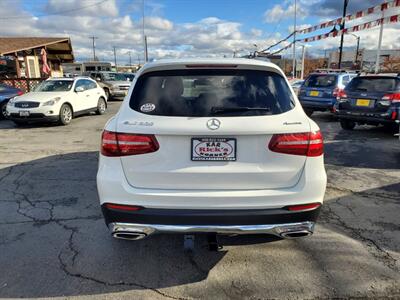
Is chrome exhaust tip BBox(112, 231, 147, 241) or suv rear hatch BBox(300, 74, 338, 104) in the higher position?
suv rear hatch BBox(300, 74, 338, 104)

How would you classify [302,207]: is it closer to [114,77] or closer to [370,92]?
[370,92]

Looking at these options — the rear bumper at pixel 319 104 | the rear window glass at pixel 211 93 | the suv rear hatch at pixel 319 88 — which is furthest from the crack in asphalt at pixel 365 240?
the suv rear hatch at pixel 319 88

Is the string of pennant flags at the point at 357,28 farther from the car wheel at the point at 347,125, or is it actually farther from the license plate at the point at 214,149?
the license plate at the point at 214,149

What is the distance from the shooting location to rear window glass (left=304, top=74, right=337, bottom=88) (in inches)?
517

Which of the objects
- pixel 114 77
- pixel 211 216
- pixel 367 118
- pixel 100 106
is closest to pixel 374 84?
pixel 367 118

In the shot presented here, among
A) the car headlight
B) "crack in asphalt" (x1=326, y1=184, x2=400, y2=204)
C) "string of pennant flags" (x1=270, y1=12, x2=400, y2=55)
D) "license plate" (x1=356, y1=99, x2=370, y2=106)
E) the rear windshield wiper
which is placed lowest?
"crack in asphalt" (x1=326, y1=184, x2=400, y2=204)

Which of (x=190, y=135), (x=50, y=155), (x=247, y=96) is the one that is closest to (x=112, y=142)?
(x=190, y=135)

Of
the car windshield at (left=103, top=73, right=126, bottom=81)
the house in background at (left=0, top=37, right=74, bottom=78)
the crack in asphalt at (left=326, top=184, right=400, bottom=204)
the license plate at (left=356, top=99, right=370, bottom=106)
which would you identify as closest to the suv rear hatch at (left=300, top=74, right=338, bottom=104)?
the license plate at (left=356, top=99, right=370, bottom=106)

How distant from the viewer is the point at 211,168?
279 cm

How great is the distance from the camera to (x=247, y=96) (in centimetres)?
298

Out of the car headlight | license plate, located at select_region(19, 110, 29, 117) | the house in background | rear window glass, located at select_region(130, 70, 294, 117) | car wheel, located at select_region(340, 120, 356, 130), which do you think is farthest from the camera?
the house in background

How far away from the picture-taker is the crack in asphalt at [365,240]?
3418 millimetres

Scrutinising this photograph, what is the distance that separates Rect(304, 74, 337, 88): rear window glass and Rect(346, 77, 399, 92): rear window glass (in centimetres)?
290

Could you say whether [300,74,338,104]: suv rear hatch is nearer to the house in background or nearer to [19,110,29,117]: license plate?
[19,110,29,117]: license plate
